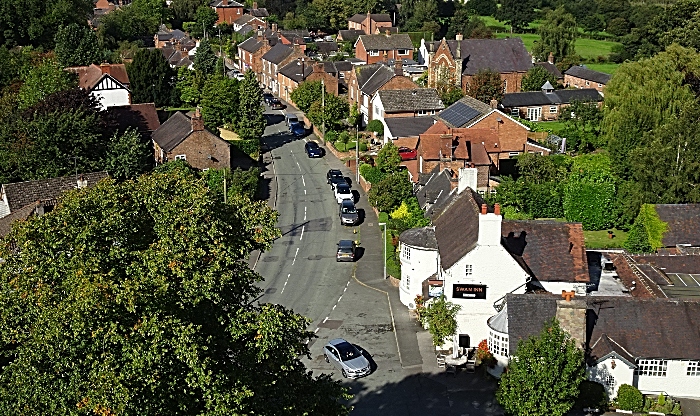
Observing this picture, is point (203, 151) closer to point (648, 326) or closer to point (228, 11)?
point (648, 326)

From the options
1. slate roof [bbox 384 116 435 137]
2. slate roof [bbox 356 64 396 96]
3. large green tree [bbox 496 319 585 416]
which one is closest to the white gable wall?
large green tree [bbox 496 319 585 416]

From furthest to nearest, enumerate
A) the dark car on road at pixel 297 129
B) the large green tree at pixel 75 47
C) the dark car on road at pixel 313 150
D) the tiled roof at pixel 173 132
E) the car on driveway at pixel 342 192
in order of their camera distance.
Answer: the large green tree at pixel 75 47, the dark car on road at pixel 297 129, the dark car on road at pixel 313 150, the tiled roof at pixel 173 132, the car on driveway at pixel 342 192

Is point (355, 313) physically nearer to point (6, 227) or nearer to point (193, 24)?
point (6, 227)

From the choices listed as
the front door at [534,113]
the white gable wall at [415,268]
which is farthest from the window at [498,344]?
the front door at [534,113]

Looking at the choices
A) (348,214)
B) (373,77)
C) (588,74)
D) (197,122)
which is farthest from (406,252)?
(588,74)

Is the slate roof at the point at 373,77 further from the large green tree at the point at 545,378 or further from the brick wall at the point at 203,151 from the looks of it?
the large green tree at the point at 545,378

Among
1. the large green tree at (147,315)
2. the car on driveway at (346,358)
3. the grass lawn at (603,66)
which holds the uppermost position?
the large green tree at (147,315)
